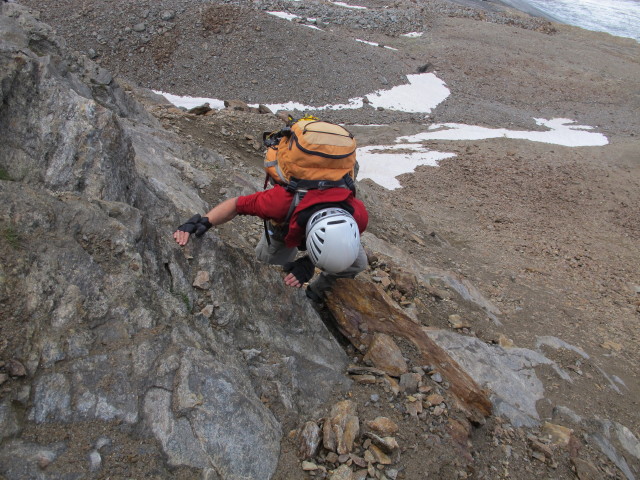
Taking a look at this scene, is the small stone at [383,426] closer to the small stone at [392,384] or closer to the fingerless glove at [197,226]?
the small stone at [392,384]

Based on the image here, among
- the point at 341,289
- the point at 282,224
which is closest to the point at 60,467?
the point at 282,224

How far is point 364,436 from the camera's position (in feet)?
13.0

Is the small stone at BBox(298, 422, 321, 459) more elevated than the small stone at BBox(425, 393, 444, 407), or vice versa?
the small stone at BBox(298, 422, 321, 459)

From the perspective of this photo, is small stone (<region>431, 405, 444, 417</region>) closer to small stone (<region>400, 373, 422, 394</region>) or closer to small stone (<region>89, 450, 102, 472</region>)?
small stone (<region>400, 373, 422, 394</region>)

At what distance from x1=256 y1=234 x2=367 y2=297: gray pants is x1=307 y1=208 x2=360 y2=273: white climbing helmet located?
124cm

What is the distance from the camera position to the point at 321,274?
228 inches

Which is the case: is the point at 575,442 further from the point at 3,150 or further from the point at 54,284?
the point at 3,150

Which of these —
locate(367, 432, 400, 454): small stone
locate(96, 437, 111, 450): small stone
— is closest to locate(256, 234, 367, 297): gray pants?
locate(367, 432, 400, 454): small stone

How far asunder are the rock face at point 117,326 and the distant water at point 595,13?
246ft

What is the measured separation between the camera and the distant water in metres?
67.6

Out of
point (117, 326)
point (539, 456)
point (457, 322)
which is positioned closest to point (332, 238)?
point (117, 326)

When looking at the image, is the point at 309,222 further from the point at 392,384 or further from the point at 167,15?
the point at 167,15

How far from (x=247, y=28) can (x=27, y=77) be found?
2819 centimetres

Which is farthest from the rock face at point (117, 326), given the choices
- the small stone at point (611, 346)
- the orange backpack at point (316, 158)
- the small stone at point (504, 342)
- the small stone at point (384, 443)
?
the small stone at point (611, 346)
